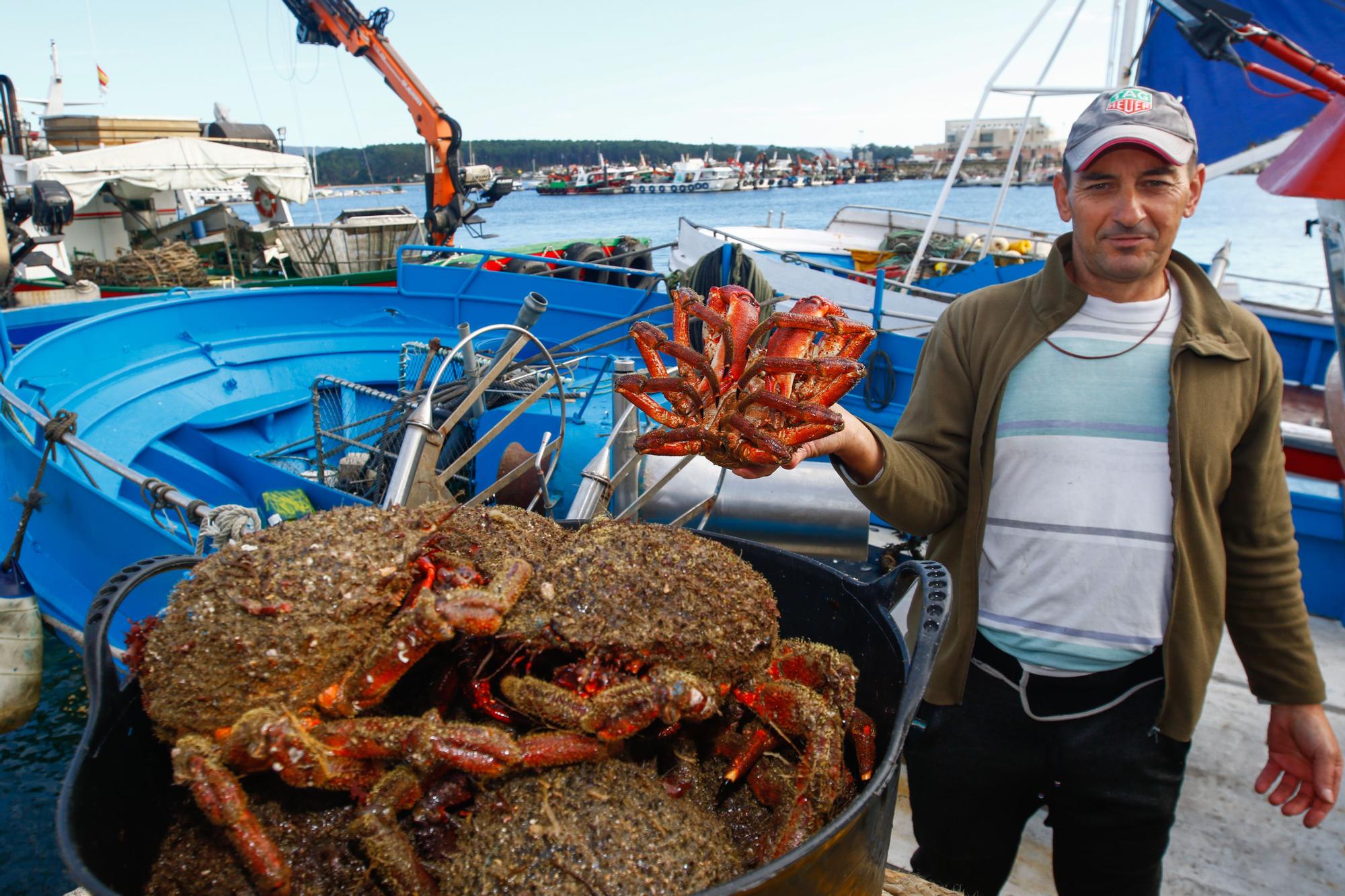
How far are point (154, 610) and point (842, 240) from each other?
1247 centimetres

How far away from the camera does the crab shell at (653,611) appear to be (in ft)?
4.53

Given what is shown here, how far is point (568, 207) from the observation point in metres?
67.7

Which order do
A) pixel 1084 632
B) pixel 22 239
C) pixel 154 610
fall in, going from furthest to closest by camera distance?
pixel 22 239 → pixel 154 610 → pixel 1084 632

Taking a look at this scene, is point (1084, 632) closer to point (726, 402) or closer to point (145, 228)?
point (726, 402)

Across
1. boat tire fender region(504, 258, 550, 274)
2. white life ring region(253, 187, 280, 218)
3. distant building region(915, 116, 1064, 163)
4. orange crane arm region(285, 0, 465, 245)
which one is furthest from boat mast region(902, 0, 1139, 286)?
distant building region(915, 116, 1064, 163)

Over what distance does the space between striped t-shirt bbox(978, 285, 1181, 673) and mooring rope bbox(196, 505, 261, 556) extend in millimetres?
1892

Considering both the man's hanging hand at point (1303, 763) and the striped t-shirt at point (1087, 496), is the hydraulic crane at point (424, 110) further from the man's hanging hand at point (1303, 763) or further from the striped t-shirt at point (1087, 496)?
the man's hanging hand at point (1303, 763)

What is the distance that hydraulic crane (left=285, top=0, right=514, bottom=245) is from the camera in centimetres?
1188

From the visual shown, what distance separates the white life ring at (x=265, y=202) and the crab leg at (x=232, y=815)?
13.9 meters

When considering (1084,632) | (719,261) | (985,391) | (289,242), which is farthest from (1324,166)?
(289,242)

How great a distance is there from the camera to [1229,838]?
9.47ft

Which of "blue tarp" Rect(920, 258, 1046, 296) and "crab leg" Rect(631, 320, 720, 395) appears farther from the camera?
"blue tarp" Rect(920, 258, 1046, 296)

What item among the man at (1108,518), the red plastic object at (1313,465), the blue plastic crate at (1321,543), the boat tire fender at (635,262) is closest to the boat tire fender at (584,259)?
the boat tire fender at (635,262)

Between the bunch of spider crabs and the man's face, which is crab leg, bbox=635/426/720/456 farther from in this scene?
the man's face
